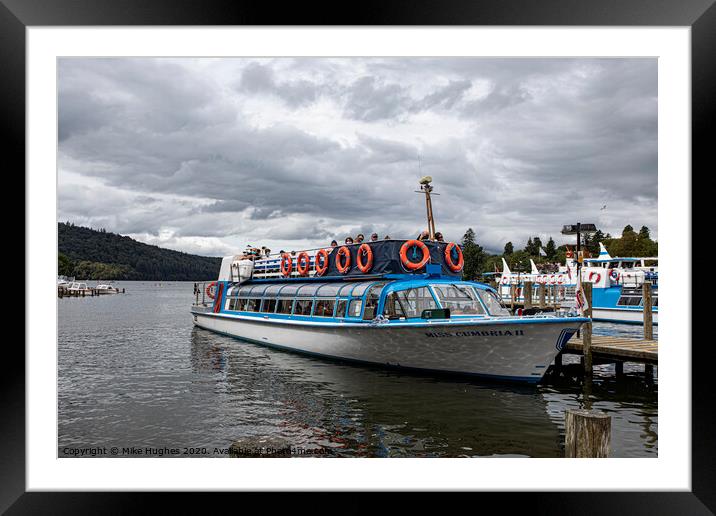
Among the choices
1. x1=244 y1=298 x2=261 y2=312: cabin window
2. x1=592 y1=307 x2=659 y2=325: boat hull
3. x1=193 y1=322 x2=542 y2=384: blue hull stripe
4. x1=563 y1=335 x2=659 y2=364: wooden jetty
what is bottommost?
x1=592 y1=307 x2=659 y2=325: boat hull

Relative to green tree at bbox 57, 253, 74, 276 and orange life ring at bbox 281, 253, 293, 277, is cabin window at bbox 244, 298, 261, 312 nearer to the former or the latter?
orange life ring at bbox 281, 253, 293, 277

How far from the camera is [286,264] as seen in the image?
22328mm

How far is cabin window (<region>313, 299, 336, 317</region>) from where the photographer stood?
17.8 m

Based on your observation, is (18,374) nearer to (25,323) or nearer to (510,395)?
(25,323)

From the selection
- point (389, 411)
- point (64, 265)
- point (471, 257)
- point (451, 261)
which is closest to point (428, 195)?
point (451, 261)

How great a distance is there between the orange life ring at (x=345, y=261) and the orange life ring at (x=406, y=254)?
89.6 inches

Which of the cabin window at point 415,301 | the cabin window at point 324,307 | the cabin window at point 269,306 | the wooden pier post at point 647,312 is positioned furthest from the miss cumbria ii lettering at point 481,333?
the cabin window at point 269,306

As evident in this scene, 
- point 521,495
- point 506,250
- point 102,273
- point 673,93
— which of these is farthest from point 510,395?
point 506,250

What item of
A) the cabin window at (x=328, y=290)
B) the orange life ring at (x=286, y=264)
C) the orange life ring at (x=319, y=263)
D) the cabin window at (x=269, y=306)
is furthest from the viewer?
the orange life ring at (x=286, y=264)

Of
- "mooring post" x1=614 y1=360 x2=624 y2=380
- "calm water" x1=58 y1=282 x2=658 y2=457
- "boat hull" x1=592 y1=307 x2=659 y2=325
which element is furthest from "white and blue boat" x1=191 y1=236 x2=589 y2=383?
"boat hull" x1=592 y1=307 x2=659 y2=325

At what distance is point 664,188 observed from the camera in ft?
20.4

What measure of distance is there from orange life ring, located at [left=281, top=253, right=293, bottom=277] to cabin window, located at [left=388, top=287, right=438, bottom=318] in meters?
7.34

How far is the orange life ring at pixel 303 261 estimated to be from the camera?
67.8 ft

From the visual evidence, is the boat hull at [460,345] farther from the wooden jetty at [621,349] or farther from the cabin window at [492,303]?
the wooden jetty at [621,349]
